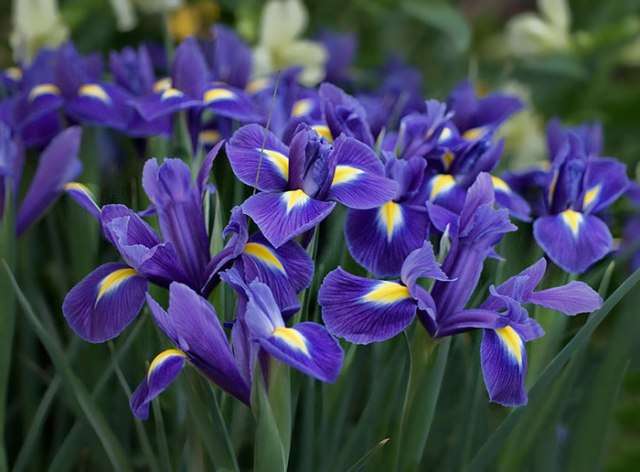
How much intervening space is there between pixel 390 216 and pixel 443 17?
1098 millimetres

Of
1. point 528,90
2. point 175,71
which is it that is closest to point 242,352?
point 175,71

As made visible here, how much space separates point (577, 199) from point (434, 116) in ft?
0.58

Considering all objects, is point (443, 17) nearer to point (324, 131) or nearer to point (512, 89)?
point (512, 89)

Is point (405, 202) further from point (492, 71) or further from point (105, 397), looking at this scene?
point (492, 71)

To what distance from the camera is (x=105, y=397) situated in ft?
3.61

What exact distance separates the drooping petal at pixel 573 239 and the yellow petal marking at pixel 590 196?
0.02 meters

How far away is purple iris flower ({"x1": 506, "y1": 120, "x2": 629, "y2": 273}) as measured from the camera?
926 mm

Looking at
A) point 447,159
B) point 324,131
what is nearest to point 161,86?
point 324,131

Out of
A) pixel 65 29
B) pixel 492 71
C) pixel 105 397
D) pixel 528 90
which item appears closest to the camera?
pixel 105 397

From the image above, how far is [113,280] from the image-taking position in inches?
31.7

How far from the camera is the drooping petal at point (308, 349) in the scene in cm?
68

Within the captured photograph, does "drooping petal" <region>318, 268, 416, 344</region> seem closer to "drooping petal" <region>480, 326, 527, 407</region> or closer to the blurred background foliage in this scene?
"drooping petal" <region>480, 326, 527, 407</region>

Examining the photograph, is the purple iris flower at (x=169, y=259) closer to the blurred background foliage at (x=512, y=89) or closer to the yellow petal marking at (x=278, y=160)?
the yellow petal marking at (x=278, y=160)

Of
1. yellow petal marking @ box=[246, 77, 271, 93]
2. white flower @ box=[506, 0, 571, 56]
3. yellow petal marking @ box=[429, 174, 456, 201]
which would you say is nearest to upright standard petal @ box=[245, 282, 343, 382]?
yellow petal marking @ box=[429, 174, 456, 201]
